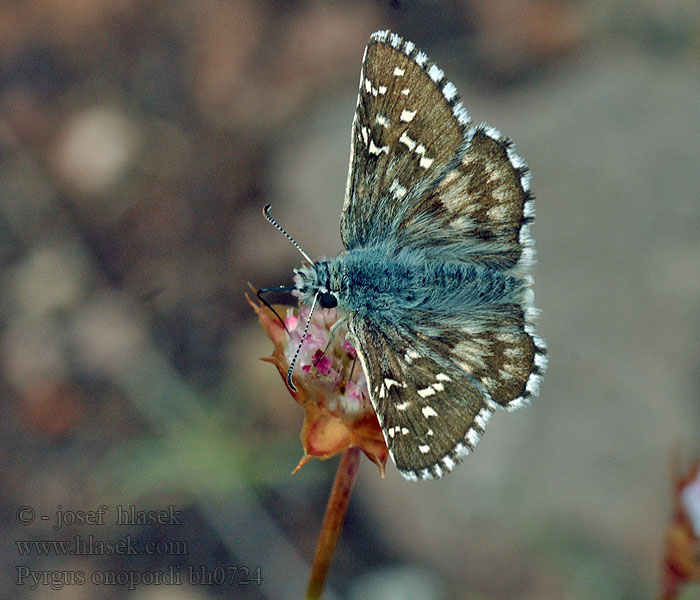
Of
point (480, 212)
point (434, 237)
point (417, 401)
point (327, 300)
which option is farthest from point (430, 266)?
point (417, 401)

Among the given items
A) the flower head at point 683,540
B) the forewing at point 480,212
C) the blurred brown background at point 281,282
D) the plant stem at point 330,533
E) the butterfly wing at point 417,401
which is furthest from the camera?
the blurred brown background at point 281,282

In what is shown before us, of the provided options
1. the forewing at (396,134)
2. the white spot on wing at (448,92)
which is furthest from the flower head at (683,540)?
the white spot on wing at (448,92)

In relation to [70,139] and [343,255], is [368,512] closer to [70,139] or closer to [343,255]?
[343,255]

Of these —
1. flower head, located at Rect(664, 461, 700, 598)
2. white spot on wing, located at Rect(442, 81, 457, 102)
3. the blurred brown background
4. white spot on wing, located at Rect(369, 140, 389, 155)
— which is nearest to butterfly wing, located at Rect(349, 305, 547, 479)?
white spot on wing, located at Rect(369, 140, 389, 155)

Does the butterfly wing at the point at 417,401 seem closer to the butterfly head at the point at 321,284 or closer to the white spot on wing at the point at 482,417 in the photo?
the white spot on wing at the point at 482,417

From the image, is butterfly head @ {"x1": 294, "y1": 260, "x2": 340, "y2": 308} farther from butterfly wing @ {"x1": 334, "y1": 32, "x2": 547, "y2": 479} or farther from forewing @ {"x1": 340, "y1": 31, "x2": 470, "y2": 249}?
forewing @ {"x1": 340, "y1": 31, "x2": 470, "y2": 249}

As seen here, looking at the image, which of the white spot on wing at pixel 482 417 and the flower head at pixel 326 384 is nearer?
the white spot on wing at pixel 482 417

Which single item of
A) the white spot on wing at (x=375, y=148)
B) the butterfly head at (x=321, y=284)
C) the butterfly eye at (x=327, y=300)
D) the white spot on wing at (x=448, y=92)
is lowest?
the butterfly eye at (x=327, y=300)

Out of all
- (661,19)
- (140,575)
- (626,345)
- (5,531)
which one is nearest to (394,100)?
(626,345)
